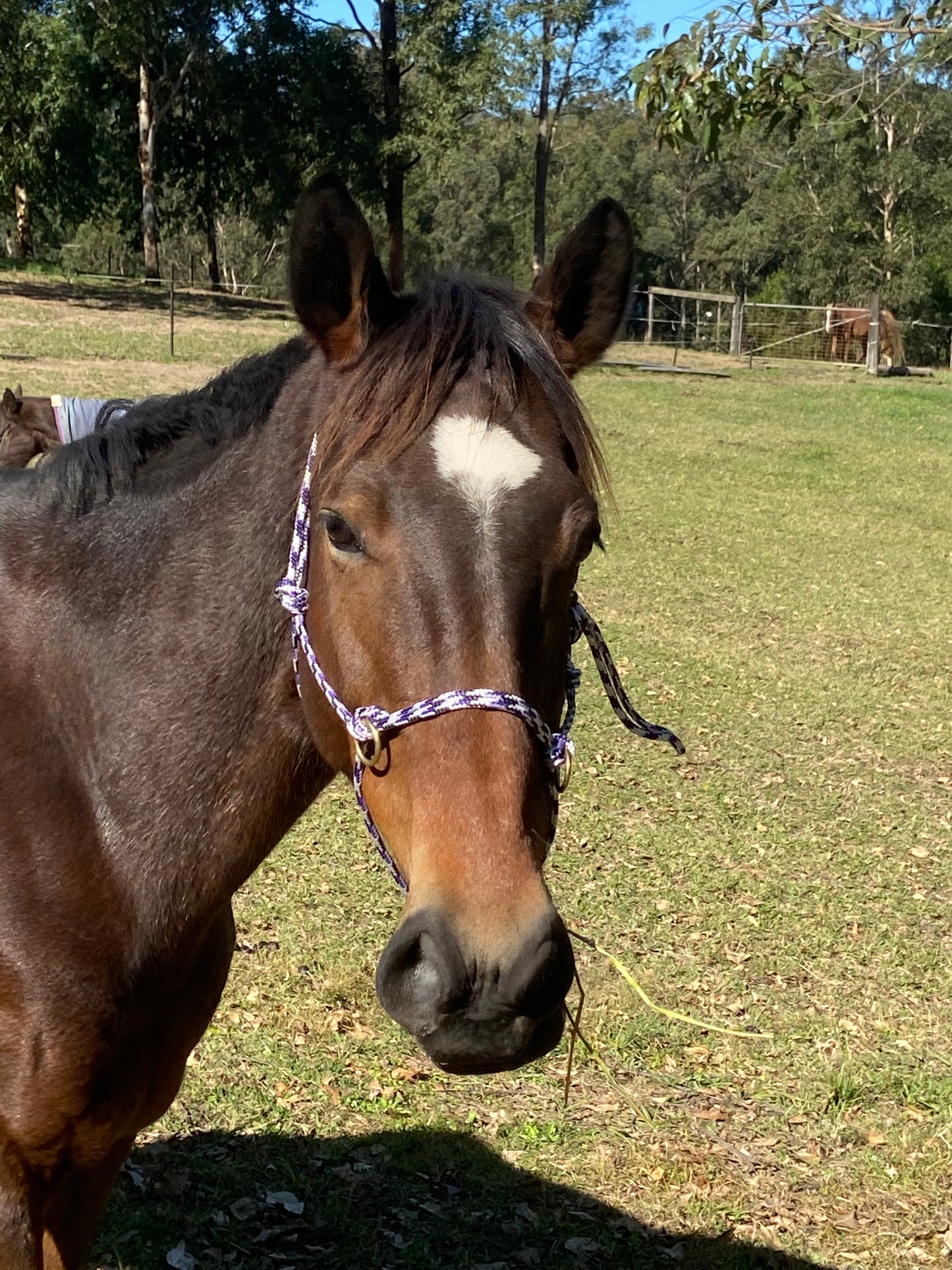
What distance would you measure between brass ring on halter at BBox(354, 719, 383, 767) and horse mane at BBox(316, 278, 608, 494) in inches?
18.1

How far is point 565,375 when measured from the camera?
2207mm

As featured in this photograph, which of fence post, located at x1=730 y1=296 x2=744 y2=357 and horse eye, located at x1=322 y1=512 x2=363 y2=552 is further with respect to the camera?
fence post, located at x1=730 y1=296 x2=744 y2=357

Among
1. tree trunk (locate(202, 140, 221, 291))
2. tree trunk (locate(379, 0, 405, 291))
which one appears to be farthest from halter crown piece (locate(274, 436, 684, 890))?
tree trunk (locate(202, 140, 221, 291))

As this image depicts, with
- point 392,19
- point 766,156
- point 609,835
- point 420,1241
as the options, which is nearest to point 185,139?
point 392,19

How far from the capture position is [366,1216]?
3502 mm

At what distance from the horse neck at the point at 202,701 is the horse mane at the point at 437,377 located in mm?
220

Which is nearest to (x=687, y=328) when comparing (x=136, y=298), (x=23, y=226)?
(x=136, y=298)

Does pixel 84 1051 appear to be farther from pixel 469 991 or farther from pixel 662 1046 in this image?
pixel 662 1046

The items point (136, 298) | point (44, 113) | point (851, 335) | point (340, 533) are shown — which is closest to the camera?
point (340, 533)

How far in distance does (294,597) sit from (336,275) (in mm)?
593

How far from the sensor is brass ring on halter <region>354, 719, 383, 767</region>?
1.85 meters

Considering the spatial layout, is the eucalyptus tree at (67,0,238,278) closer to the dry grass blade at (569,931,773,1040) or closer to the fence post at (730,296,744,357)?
the fence post at (730,296,744,357)

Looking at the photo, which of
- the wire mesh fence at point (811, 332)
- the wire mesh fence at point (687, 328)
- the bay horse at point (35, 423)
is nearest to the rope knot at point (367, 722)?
the bay horse at point (35, 423)

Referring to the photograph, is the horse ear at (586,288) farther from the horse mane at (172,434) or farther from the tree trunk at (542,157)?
the tree trunk at (542,157)
